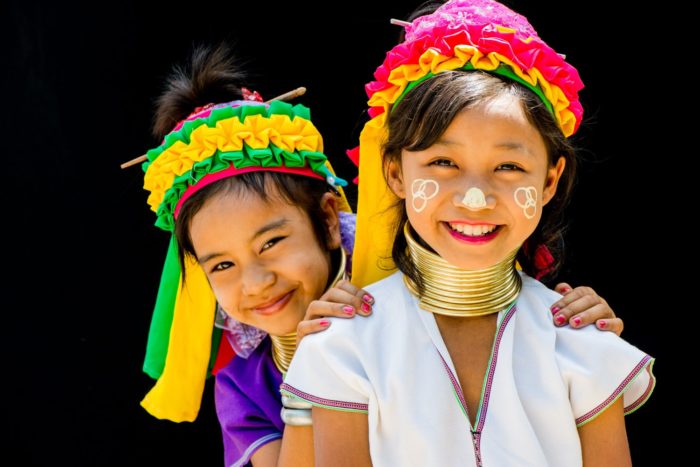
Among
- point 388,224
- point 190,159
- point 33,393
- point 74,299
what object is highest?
point 190,159

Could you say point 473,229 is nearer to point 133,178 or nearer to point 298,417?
point 298,417

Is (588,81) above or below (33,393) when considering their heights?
above

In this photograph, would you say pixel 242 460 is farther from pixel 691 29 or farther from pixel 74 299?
pixel 691 29

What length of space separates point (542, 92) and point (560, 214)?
1.66ft

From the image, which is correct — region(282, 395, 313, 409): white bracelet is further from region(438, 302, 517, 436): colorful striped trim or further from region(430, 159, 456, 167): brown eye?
region(430, 159, 456, 167): brown eye

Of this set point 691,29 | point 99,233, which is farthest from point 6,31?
point 691,29

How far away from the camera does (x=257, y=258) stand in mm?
2941

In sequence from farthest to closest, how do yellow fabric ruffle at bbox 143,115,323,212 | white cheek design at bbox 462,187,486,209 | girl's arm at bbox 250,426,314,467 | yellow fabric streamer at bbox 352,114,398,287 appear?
yellow fabric ruffle at bbox 143,115,323,212
yellow fabric streamer at bbox 352,114,398,287
girl's arm at bbox 250,426,314,467
white cheek design at bbox 462,187,486,209

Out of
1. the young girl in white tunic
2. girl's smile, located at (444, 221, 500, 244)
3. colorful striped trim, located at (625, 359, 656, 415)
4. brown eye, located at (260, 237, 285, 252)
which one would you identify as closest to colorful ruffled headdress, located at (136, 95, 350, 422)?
brown eye, located at (260, 237, 285, 252)

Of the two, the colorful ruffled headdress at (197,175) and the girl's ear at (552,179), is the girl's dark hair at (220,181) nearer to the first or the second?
the colorful ruffled headdress at (197,175)

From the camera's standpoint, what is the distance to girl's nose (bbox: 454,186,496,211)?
2330mm

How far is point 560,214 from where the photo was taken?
2.85 m

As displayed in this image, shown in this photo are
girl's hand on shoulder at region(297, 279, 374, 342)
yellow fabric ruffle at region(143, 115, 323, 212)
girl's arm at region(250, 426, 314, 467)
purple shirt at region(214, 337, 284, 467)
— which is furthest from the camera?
purple shirt at region(214, 337, 284, 467)

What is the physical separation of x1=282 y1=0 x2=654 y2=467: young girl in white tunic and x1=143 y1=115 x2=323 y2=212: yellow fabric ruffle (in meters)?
0.55
